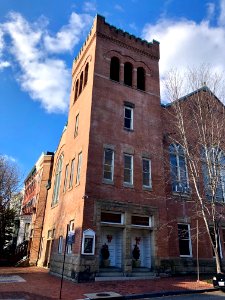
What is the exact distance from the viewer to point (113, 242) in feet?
59.4

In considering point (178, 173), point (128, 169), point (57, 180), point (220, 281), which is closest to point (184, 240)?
point (178, 173)

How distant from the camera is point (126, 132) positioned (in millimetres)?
20547

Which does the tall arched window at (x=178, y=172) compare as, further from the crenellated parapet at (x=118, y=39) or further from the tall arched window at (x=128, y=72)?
the crenellated parapet at (x=118, y=39)

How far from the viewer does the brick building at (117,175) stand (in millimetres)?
17219

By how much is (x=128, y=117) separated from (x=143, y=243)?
9.04 m

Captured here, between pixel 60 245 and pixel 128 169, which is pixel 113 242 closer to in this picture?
pixel 60 245

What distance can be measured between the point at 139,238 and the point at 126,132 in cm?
736

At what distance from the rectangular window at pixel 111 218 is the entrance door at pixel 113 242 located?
666 mm

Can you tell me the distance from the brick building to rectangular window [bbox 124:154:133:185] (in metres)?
0.07

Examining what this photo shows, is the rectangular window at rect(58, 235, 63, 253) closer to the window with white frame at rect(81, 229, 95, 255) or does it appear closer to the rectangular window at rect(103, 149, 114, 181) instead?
the window with white frame at rect(81, 229, 95, 255)

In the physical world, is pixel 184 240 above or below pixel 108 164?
below

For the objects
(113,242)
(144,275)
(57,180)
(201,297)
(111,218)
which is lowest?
(201,297)

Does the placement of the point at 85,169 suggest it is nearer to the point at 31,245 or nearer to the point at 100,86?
the point at 100,86

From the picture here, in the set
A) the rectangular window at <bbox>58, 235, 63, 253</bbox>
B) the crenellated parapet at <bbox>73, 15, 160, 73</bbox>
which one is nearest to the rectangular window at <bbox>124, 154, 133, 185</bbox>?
the rectangular window at <bbox>58, 235, 63, 253</bbox>
